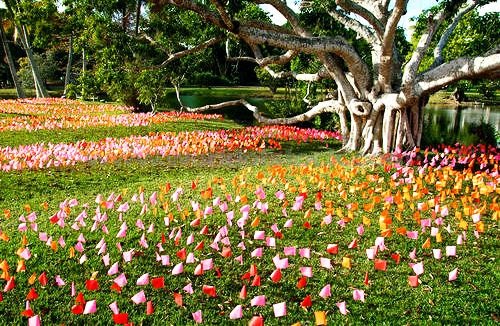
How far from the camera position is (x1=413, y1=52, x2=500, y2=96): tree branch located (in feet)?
27.2

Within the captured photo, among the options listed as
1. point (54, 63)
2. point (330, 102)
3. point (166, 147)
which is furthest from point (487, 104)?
point (54, 63)

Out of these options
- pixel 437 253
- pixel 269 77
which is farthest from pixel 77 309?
pixel 269 77

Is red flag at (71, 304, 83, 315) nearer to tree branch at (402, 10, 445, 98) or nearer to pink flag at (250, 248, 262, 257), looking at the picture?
pink flag at (250, 248, 262, 257)

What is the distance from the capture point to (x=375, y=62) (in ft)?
37.2

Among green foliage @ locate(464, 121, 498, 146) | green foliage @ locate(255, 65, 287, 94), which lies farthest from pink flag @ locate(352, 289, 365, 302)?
green foliage @ locate(255, 65, 287, 94)

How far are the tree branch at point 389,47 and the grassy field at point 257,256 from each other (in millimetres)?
2985

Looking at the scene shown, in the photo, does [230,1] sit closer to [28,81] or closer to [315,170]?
[315,170]

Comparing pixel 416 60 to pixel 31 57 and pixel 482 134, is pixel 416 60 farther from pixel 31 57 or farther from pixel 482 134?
pixel 31 57

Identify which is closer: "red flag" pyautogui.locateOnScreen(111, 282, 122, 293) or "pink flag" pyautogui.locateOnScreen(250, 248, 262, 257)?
"red flag" pyautogui.locateOnScreen(111, 282, 122, 293)

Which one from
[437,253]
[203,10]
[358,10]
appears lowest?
[437,253]


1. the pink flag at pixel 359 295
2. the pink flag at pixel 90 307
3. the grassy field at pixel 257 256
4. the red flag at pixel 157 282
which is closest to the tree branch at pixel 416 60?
the grassy field at pixel 257 256

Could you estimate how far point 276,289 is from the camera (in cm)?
432

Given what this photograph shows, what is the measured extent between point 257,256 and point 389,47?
6.55 meters

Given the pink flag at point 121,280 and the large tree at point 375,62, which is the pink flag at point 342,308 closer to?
the pink flag at point 121,280
